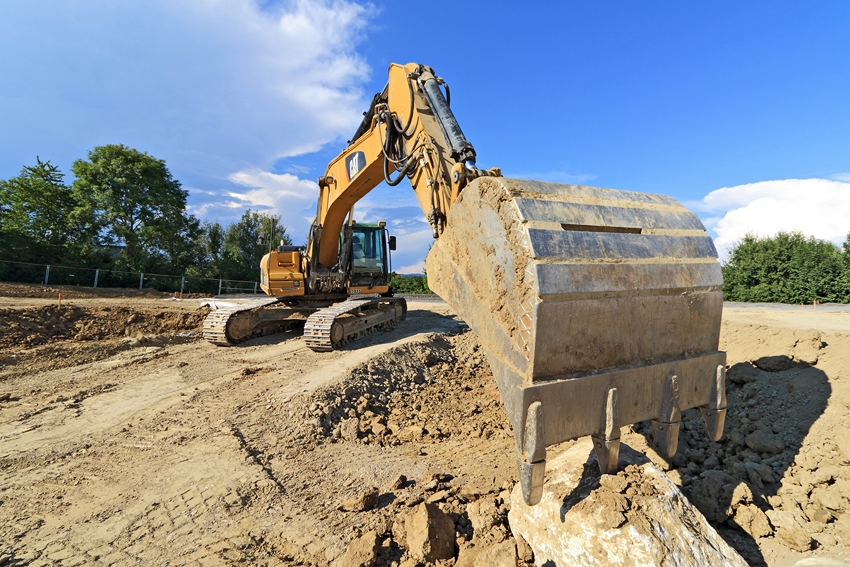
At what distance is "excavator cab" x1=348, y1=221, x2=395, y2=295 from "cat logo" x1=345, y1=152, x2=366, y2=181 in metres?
3.15

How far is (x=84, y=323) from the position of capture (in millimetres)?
11453

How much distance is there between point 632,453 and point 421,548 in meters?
1.47

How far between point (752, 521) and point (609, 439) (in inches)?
58.7

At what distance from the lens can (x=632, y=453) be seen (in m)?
3.03

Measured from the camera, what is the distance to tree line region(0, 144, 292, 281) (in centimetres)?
2248

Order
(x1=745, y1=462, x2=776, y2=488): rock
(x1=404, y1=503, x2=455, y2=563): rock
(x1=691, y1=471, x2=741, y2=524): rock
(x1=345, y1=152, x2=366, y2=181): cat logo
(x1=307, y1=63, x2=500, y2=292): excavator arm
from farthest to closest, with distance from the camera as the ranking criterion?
(x1=345, y1=152, x2=366, y2=181): cat logo
(x1=307, y1=63, x2=500, y2=292): excavator arm
(x1=745, y1=462, x2=776, y2=488): rock
(x1=691, y1=471, x2=741, y2=524): rock
(x1=404, y1=503, x2=455, y2=563): rock

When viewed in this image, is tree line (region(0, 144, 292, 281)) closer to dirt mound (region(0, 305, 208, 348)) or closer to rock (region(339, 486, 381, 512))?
dirt mound (region(0, 305, 208, 348))

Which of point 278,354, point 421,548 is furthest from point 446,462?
point 278,354

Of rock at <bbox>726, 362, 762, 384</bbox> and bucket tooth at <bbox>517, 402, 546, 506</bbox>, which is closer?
bucket tooth at <bbox>517, 402, 546, 506</bbox>

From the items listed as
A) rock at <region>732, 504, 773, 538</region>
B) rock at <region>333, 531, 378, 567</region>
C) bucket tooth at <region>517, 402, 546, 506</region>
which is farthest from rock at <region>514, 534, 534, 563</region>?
rock at <region>732, 504, 773, 538</region>

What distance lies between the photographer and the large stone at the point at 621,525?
2.38 metres

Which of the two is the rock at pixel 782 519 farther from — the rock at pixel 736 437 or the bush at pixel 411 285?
the bush at pixel 411 285

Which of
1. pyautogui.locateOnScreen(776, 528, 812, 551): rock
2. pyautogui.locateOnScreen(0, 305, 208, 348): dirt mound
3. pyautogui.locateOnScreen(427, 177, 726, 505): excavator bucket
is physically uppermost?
pyautogui.locateOnScreen(427, 177, 726, 505): excavator bucket

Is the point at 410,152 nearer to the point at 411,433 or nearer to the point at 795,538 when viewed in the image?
the point at 411,433
